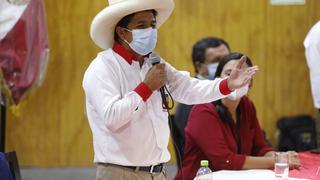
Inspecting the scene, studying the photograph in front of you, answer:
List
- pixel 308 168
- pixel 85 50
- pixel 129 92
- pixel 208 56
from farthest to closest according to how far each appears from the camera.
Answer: pixel 85 50, pixel 208 56, pixel 308 168, pixel 129 92

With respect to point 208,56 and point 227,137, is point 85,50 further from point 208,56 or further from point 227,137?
point 227,137

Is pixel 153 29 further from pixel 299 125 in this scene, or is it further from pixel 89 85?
pixel 299 125

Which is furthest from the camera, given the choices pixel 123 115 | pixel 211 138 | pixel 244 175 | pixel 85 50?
pixel 85 50

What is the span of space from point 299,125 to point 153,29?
11.4 ft

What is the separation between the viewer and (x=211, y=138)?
9.80 feet

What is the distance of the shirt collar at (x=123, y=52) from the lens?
239 cm

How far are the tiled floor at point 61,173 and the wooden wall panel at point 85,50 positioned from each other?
8cm

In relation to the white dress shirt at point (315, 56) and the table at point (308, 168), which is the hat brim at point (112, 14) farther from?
the white dress shirt at point (315, 56)

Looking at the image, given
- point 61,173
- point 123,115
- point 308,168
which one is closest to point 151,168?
point 123,115

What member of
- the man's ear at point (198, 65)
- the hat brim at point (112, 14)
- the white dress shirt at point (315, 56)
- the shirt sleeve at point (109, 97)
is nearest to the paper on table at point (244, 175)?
the shirt sleeve at point (109, 97)

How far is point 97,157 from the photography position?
2350 millimetres

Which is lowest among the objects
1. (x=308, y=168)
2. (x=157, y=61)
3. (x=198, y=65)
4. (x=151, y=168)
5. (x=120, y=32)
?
(x=308, y=168)

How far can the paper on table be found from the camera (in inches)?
106

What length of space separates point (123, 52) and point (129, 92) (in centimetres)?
21
